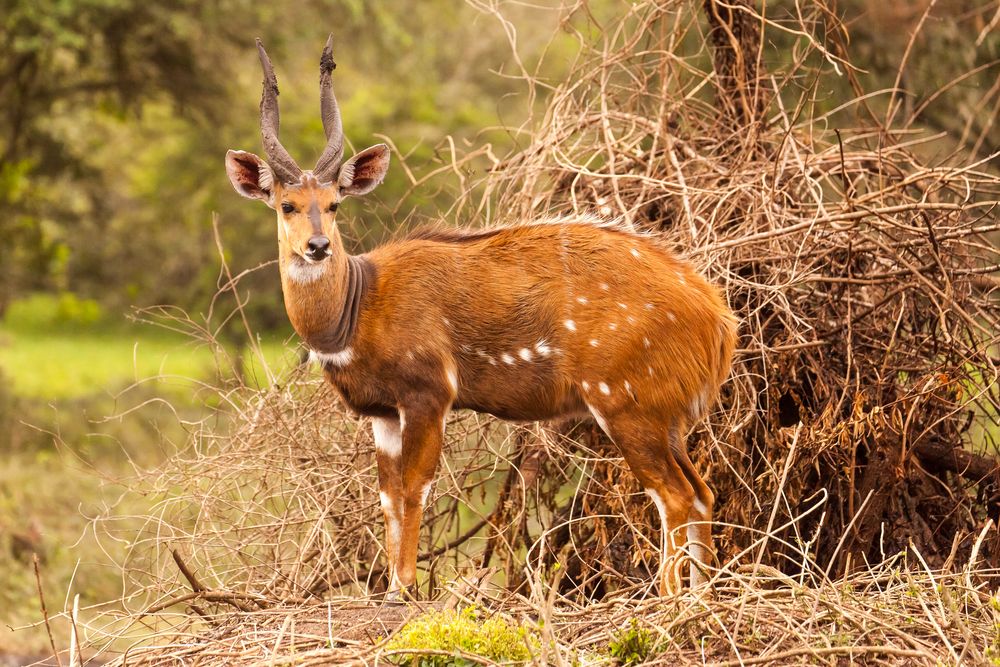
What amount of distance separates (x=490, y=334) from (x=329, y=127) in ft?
3.45

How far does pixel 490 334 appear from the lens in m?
5.37


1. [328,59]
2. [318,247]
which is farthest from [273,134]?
[318,247]

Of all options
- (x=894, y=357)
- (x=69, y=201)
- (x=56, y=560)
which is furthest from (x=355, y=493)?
(x=69, y=201)

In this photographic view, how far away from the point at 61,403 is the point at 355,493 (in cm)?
1199

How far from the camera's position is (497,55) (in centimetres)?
2353

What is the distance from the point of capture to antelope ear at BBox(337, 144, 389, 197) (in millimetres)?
5352

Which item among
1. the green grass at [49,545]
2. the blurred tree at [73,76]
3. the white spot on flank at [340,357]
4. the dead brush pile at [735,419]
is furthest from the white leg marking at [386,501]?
the blurred tree at [73,76]

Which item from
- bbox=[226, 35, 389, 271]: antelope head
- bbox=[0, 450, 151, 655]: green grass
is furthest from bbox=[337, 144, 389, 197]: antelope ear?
bbox=[0, 450, 151, 655]: green grass

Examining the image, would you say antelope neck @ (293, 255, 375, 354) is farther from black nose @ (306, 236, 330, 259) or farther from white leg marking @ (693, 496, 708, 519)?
white leg marking @ (693, 496, 708, 519)

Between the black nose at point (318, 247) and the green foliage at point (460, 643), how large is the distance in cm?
146

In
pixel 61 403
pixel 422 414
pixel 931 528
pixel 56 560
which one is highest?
pixel 422 414

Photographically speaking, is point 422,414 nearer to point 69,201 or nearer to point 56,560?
point 56,560

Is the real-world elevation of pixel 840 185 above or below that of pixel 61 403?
above

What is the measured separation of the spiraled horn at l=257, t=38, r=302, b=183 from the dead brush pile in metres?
1.61
